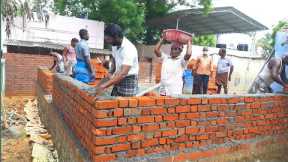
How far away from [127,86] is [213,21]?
13666 millimetres

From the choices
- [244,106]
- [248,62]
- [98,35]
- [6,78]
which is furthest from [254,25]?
[244,106]

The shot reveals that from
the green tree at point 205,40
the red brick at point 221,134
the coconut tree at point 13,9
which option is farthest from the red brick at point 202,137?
the green tree at point 205,40

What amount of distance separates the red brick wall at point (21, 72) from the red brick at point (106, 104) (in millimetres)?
9170

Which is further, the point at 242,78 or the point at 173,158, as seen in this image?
the point at 242,78

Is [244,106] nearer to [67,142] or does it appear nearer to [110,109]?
[110,109]

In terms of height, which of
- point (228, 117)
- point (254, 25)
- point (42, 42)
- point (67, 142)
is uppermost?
point (254, 25)

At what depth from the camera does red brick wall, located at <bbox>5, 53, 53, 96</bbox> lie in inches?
450

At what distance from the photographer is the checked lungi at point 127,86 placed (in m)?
3.78

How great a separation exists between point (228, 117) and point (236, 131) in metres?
0.24

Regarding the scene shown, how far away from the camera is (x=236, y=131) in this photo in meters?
4.18

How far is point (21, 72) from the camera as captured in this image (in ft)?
38.1

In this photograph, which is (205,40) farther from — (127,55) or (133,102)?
(133,102)

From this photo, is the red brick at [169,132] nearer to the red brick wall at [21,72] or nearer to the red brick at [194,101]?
the red brick at [194,101]

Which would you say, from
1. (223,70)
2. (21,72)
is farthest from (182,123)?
(21,72)
